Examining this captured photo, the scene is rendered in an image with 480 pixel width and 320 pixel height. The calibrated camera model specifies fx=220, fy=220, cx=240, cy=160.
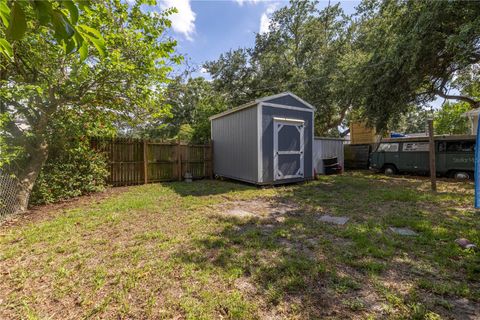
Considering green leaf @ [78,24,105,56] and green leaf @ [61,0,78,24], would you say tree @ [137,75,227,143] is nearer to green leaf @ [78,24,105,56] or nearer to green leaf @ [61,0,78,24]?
green leaf @ [78,24,105,56]

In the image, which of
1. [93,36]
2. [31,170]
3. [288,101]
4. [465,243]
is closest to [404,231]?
[465,243]

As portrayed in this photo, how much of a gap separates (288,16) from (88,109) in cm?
1601

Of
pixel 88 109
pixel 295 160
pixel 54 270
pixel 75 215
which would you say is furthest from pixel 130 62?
pixel 295 160

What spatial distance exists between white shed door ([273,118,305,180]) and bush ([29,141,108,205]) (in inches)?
210

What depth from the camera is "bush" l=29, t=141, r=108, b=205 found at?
16.5 feet

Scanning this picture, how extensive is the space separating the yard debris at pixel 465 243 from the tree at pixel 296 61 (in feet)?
35.5

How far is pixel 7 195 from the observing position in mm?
3980

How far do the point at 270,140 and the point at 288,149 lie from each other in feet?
2.80

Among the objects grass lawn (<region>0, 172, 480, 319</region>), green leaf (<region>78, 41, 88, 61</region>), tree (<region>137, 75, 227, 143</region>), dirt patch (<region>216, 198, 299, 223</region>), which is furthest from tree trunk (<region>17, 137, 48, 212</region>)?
tree (<region>137, 75, 227, 143</region>)

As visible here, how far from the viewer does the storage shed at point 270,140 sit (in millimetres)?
6895

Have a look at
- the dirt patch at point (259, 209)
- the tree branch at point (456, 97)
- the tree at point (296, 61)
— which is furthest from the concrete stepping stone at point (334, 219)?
the tree at point (296, 61)

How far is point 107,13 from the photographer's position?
4336 millimetres

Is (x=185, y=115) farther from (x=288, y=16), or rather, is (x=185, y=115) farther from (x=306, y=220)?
(x=306, y=220)

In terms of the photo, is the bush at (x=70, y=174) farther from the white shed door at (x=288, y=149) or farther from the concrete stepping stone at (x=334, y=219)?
the concrete stepping stone at (x=334, y=219)
